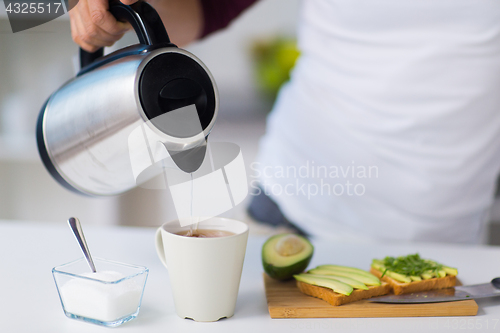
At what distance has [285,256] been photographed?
0.67 meters

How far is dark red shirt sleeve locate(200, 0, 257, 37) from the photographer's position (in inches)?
40.9

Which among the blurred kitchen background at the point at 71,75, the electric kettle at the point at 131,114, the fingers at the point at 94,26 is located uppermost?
the fingers at the point at 94,26

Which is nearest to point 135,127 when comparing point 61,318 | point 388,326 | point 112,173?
point 112,173

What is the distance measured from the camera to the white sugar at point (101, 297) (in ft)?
1.69

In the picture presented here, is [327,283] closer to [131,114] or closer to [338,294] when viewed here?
[338,294]

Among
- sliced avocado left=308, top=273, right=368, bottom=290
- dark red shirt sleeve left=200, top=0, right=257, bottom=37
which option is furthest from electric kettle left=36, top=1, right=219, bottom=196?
dark red shirt sleeve left=200, top=0, right=257, bottom=37

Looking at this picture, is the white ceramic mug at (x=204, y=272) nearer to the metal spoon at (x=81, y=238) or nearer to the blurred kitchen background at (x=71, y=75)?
the metal spoon at (x=81, y=238)

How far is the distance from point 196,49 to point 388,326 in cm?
200

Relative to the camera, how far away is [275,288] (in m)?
0.64

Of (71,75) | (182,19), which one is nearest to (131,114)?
(182,19)

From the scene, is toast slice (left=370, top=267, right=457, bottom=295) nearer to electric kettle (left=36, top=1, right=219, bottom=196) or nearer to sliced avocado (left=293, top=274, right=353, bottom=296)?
sliced avocado (left=293, top=274, right=353, bottom=296)

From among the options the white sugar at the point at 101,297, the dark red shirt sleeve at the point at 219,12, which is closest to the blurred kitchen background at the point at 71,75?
the dark red shirt sleeve at the point at 219,12

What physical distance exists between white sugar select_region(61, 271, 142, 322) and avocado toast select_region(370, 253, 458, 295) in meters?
0.33

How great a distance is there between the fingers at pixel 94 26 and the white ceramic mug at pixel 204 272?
283 mm
